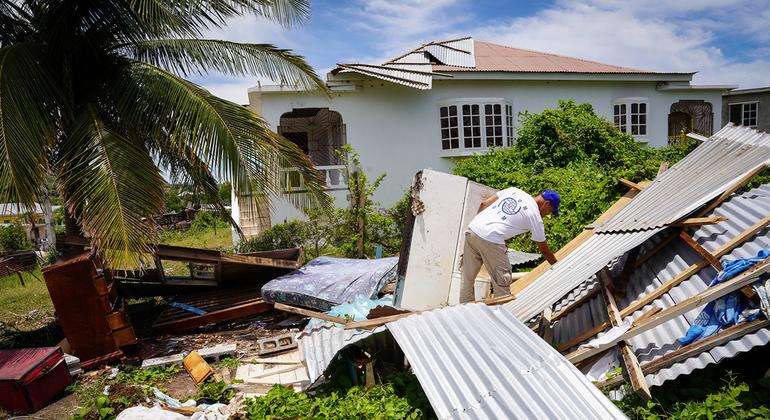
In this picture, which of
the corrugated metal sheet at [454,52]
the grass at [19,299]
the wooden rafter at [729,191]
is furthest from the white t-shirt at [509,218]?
the corrugated metal sheet at [454,52]

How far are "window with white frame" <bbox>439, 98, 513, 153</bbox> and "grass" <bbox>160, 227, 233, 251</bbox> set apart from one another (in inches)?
333

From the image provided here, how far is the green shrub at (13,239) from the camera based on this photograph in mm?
18109

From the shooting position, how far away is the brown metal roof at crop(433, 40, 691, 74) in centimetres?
1494

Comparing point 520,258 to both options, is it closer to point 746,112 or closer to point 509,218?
point 509,218

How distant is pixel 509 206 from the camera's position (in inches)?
181

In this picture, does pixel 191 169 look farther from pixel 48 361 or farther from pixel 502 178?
pixel 502 178

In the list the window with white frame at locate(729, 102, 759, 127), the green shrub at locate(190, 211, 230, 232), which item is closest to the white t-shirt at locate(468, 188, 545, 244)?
the green shrub at locate(190, 211, 230, 232)

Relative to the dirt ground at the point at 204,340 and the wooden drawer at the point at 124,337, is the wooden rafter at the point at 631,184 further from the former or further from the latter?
the wooden drawer at the point at 124,337

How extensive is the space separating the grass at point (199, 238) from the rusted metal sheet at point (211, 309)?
29.3 ft

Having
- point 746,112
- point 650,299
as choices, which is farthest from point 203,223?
point 746,112

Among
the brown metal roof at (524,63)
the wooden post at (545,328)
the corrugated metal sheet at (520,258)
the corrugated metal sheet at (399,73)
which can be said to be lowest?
the wooden post at (545,328)

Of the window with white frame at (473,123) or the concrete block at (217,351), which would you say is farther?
the window with white frame at (473,123)

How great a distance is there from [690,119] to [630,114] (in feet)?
19.2

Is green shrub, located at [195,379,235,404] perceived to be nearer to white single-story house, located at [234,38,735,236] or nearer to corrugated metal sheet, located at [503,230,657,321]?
corrugated metal sheet, located at [503,230,657,321]
